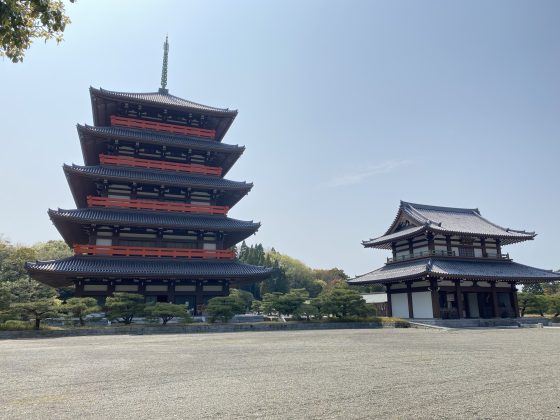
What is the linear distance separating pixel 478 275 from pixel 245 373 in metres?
27.4

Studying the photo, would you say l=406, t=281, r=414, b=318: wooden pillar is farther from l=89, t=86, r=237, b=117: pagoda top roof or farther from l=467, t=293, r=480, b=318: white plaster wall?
l=89, t=86, r=237, b=117: pagoda top roof

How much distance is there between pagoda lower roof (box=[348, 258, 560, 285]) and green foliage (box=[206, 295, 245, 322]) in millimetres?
14812

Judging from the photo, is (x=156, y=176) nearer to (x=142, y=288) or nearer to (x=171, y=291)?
(x=142, y=288)

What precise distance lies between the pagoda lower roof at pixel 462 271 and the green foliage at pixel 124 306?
2113 cm

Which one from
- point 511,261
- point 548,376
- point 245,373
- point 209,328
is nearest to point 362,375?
point 245,373

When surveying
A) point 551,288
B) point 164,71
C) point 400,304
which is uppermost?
point 164,71

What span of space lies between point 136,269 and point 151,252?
6.77ft

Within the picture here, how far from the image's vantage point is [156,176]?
29375 mm

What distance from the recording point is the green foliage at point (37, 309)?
20406mm

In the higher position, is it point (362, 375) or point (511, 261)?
point (511, 261)

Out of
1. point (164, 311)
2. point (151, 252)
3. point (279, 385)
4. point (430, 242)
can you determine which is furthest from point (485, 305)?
point (279, 385)

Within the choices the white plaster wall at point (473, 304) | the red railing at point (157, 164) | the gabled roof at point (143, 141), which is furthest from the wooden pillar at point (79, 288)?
the white plaster wall at point (473, 304)

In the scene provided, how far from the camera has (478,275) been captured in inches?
1180

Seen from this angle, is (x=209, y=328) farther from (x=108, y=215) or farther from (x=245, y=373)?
(x=245, y=373)
